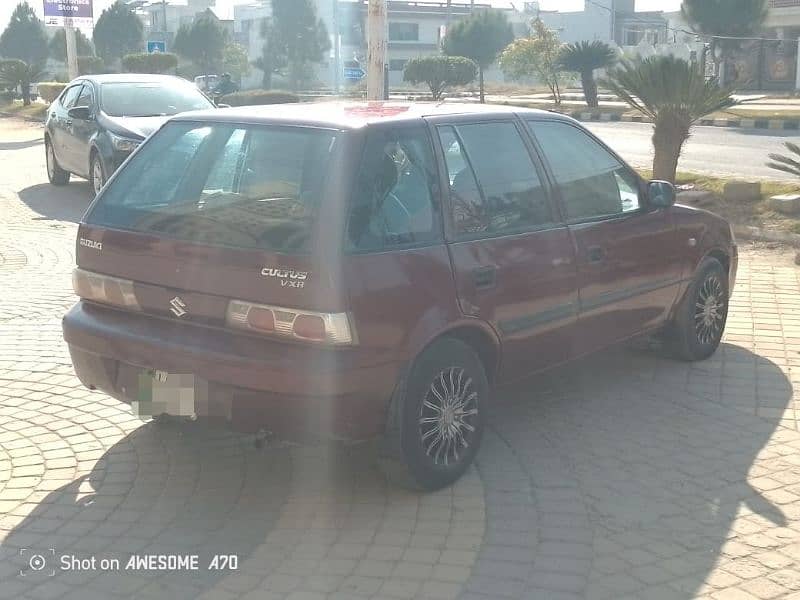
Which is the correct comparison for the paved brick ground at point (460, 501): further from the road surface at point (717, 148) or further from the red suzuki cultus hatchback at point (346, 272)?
the road surface at point (717, 148)

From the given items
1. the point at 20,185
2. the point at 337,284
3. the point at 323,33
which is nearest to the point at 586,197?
the point at 337,284

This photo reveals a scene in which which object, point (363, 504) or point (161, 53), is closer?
point (363, 504)

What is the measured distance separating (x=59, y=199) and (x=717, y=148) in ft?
42.4

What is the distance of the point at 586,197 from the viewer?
5.62 meters

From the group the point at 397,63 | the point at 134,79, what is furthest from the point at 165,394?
the point at 397,63

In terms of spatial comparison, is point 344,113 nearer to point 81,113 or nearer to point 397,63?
point 81,113

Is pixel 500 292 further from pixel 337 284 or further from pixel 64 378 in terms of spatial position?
pixel 64 378

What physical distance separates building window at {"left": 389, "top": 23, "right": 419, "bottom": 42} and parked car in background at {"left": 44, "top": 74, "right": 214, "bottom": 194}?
65.5 metres

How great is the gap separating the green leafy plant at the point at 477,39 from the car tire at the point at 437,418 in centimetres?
4515

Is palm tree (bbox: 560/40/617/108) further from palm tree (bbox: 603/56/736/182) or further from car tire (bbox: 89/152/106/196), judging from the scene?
car tire (bbox: 89/152/106/196)

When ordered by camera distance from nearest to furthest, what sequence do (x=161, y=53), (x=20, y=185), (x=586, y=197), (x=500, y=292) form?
(x=500, y=292) → (x=586, y=197) → (x=20, y=185) → (x=161, y=53)

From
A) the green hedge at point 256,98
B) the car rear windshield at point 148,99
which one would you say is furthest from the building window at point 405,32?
the car rear windshield at point 148,99

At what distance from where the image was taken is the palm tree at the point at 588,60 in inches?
1356

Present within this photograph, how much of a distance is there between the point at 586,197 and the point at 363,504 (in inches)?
86.1
